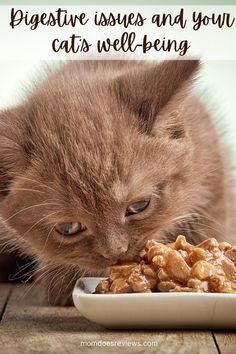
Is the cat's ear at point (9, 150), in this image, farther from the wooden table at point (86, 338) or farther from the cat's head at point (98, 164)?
the wooden table at point (86, 338)

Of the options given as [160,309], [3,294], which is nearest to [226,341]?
[160,309]

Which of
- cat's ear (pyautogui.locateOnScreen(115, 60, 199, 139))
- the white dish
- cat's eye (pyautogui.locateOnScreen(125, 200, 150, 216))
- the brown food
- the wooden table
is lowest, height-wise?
the wooden table

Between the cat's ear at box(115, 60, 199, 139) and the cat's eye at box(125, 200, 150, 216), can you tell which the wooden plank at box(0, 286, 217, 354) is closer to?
the cat's eye at box(125, 200, 150, 216)

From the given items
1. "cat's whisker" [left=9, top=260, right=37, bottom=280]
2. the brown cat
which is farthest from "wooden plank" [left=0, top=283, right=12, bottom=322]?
the brown cat

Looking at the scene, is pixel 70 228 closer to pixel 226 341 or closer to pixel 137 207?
pixel 137 207

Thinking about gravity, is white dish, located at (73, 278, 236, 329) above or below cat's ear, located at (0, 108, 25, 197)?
below

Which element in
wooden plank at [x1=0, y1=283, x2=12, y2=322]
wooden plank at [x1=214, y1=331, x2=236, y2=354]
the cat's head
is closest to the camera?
wooden plank at [x1=214, y1=331, x2=236, y2=354]

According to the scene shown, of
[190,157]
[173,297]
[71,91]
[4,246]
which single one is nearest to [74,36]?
[71,91]

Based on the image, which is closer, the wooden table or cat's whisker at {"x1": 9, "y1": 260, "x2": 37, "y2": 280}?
the wooden table
